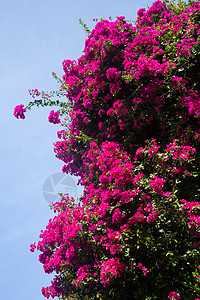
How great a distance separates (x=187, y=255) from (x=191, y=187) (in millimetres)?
1518

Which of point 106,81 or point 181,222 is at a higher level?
point 106,81

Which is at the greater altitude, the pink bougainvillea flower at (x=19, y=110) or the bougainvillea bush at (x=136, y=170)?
the pink bougainvillea flower at (x=19, y=110)

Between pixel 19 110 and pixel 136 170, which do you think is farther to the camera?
pixel 19 110

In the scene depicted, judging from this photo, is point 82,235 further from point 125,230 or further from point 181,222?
point 181,222

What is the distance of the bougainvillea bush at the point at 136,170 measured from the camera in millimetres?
4789

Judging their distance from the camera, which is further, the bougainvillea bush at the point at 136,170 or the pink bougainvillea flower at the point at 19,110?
the pink bougainvillea flower at the point at 19,110

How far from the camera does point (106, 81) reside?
7691 mm

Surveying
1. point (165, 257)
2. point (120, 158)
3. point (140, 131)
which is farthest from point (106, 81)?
point (165, 257)

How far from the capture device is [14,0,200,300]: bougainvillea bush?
4789 mm

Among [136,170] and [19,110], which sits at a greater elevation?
[19,110]

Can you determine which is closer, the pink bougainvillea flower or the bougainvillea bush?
the bougainvillea bush

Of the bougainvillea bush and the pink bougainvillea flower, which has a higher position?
the pink bougainvillea flower

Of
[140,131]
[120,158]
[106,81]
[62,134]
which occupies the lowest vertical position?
[120,158]

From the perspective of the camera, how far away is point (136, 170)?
19.1 feet
